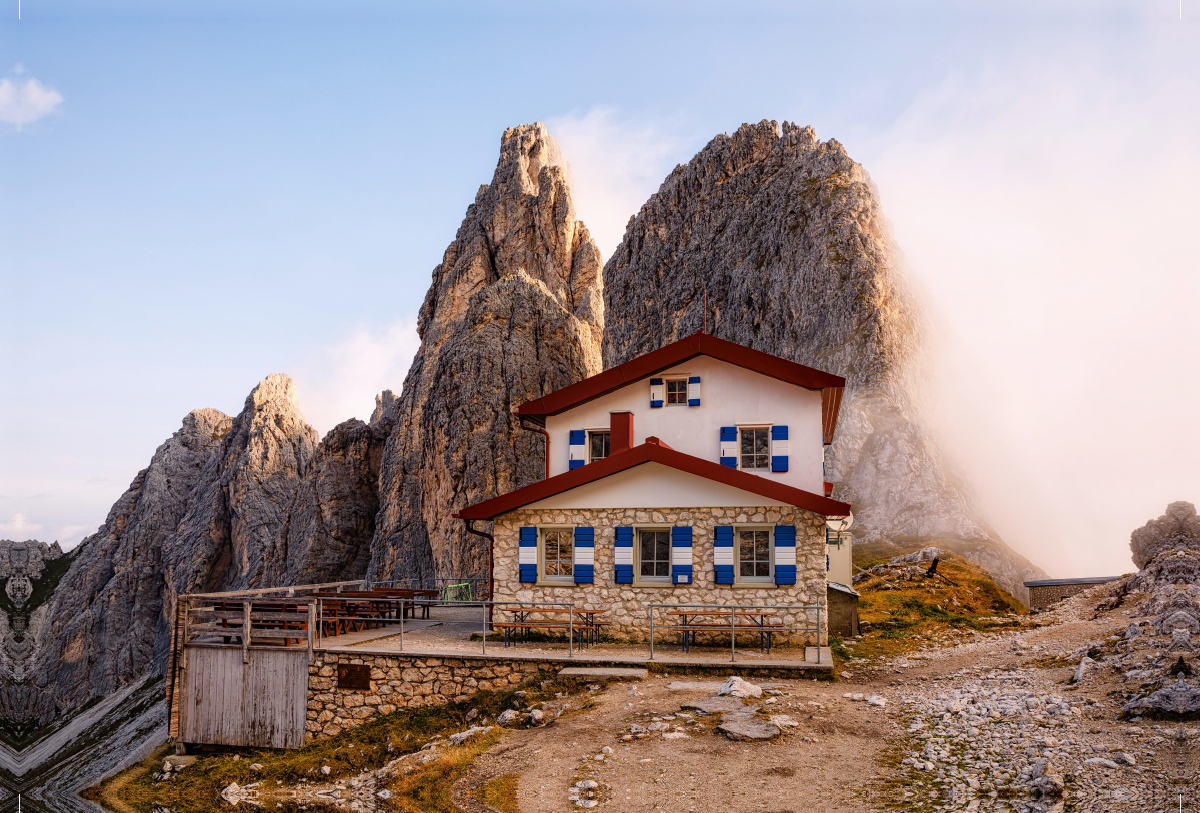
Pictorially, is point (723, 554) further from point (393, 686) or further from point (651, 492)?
point (393, 686)

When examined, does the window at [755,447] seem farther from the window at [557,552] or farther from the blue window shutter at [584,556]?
the window at [557,552]

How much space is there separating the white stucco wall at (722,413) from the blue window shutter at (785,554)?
4222 mm

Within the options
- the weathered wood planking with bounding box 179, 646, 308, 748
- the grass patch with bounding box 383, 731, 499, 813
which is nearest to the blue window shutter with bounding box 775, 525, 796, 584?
the grass patch with bounding box 383, 731, 499, 813

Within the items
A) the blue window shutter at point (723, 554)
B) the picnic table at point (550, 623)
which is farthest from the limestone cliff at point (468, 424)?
the blue window shutter at point (723, 554)

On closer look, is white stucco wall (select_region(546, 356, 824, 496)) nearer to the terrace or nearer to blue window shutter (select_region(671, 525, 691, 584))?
blue window shutter (select_region(671, 525, 691, 584))

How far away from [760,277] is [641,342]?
1534cm

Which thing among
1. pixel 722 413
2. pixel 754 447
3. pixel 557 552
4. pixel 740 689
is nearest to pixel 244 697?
pixel 557 552

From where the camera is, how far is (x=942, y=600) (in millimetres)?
28641

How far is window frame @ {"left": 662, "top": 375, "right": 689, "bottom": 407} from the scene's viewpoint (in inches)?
905

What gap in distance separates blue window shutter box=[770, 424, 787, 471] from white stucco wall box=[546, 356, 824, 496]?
0.57 ft

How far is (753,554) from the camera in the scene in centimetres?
1830

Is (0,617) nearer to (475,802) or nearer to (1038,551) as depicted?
(475,802)

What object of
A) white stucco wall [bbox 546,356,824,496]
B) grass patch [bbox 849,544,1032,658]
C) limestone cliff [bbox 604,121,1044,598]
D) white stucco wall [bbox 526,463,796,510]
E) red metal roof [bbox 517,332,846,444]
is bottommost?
grass patch [bbox 849,544,1032,658]

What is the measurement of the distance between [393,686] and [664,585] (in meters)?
6.50
